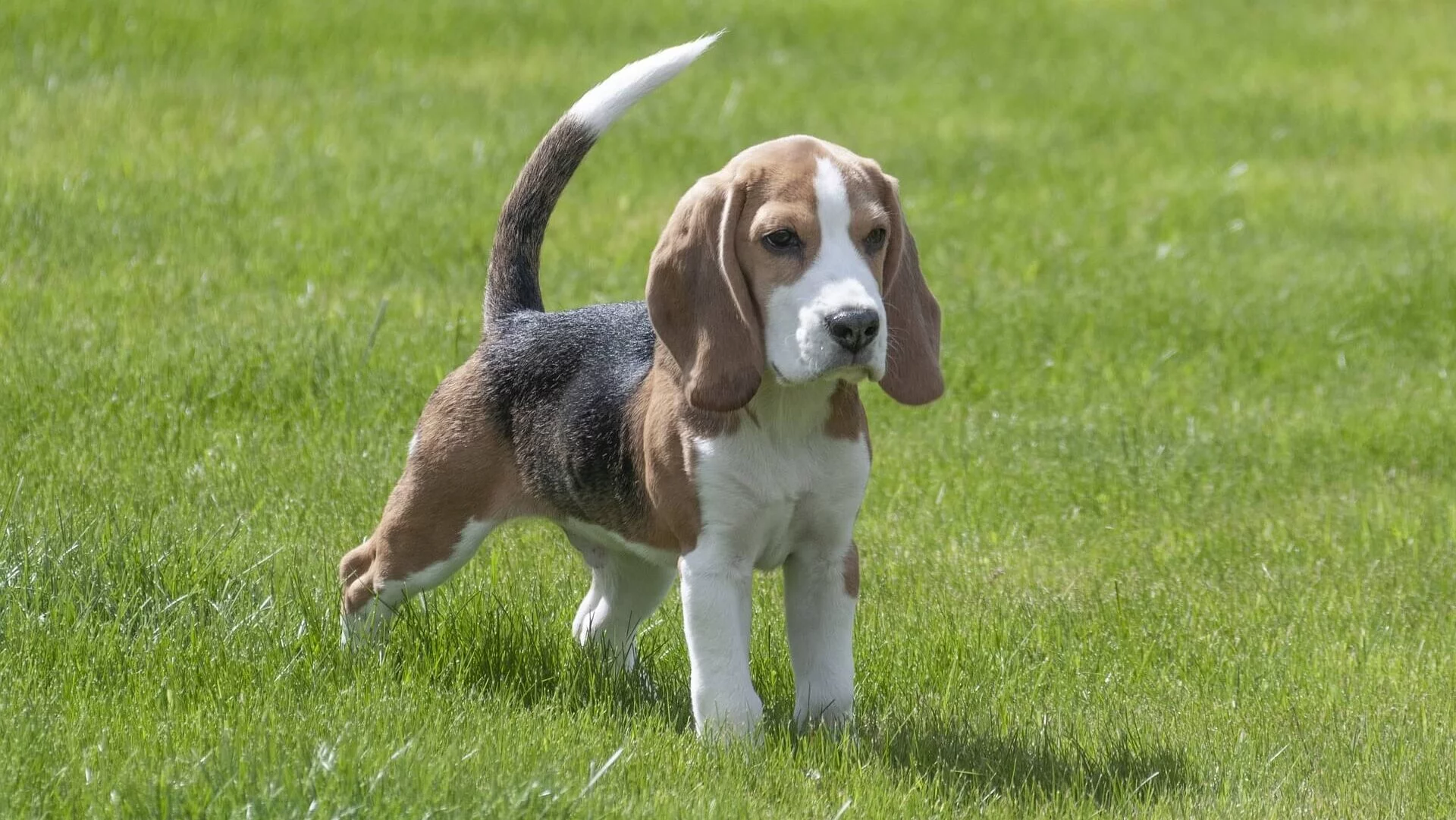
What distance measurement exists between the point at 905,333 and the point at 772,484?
19.9 inches

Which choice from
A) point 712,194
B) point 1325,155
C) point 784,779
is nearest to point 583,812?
point 784,779

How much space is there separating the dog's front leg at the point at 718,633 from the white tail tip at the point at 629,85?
137 centimetres

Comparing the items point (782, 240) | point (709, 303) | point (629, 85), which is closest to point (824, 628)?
point (709, 303)

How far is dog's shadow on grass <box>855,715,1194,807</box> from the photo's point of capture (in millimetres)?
4754

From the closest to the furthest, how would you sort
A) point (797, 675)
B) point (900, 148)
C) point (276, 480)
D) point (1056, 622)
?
point (797, 675) < point (1056, 622) < point (276, 480) < point (900, 148)

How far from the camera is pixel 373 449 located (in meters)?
7.47

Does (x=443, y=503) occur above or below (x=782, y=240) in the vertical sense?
below

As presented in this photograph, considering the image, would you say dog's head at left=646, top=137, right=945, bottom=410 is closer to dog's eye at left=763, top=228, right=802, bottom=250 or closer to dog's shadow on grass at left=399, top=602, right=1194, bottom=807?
dog's eye at left=763, top=228, right=802, bottom=250

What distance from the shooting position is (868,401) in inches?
341

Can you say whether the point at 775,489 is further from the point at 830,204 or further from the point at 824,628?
the point at 830,204

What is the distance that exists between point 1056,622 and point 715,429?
208 cm

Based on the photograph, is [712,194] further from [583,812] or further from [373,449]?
[373,449]

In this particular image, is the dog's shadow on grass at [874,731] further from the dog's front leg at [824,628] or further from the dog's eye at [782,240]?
the dog's eye at [782,240]

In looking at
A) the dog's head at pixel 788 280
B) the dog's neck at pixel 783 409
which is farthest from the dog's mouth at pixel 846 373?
the dog's neck at pixel 783 409
